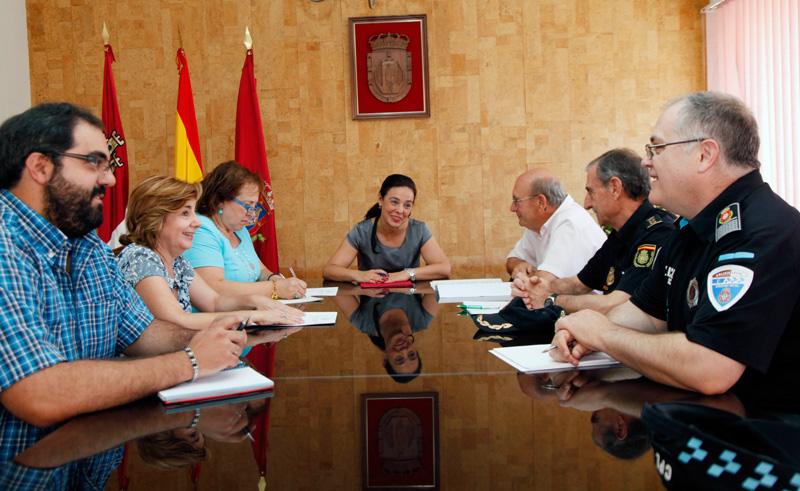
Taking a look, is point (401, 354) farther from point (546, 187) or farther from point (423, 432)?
point (546, 187)

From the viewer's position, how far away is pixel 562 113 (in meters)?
5.11

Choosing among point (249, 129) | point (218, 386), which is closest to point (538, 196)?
point (249, 129)

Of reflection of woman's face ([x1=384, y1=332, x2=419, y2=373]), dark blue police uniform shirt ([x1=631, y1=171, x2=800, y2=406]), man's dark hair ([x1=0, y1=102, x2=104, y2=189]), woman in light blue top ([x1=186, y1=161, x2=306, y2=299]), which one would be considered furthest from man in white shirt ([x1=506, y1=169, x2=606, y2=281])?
man's dark hair ([x1=0, y1=102, x2=104, y2=189])

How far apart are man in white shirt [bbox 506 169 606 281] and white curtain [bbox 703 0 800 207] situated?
5.89ft

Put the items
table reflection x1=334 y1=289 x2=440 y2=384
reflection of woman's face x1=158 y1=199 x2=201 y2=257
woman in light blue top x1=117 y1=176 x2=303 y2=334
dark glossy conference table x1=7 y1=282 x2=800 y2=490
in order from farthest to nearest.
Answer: reflection of woman's face x1=158 y1=199 x2=201 y2=257, woman in light blue top x1=117 y1=176 x2=303 y2=334, table reflection x1=334 y1=289 x2=440 y2=384, dark glossy conference table x1=7 y1=282 x2=800 y2=490

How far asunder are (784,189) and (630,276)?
2.71m

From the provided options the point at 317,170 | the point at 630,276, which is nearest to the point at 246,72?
the point at 317,170

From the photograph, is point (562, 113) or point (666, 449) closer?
point (666, 449)

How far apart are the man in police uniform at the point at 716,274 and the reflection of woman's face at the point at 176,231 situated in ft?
4.61

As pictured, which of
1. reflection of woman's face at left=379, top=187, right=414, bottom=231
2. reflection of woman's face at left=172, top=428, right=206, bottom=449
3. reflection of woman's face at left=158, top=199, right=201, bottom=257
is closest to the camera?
reflection of woman's face at left=172, top=428, right=206, bottom=449

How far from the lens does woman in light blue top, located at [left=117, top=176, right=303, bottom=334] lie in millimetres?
2037

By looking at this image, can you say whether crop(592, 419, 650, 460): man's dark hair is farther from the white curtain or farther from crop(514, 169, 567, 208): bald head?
the white curtain

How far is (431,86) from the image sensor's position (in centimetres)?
513

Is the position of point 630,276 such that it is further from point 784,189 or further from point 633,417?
point 784,189
